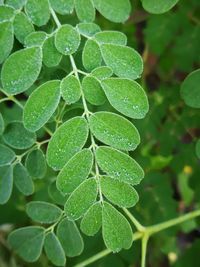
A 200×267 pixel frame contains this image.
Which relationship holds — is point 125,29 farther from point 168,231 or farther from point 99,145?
point 99,145

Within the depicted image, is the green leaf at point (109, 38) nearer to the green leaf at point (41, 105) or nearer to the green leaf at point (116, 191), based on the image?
the green leaf at point (41, 105)

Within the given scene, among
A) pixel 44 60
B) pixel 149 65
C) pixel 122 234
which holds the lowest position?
pixel 149 65

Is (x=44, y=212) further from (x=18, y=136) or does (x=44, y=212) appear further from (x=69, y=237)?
(x=18, y=136)

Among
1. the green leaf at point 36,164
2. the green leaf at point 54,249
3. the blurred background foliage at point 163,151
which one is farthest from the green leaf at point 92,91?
the blurred background foliage at point 163,151

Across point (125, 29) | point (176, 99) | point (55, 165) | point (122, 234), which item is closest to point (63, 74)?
point (55, 165)

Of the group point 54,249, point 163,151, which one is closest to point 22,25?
point 54,249

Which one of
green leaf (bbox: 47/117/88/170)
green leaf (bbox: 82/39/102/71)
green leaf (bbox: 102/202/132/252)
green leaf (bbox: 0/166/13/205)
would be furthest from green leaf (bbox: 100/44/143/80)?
green leaf (bbox: 0/166/13/205)

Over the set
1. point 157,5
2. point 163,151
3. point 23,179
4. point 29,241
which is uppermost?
point 157,5
